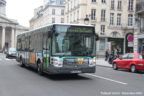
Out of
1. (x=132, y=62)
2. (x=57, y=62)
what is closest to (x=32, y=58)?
(x=57, y=62)

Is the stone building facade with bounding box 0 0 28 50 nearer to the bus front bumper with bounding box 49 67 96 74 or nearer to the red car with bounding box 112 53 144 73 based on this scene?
the red car with bounding box 112 53 144 73

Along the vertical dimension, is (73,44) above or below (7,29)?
below

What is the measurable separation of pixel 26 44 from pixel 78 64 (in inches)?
294

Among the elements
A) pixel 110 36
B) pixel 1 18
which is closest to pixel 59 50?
pixel 110 36

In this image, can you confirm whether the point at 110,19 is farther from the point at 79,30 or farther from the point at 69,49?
the point at 69,49

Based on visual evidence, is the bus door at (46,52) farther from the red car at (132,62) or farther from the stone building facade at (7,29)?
the stone building facade at (7,29)

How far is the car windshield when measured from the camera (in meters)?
11.4

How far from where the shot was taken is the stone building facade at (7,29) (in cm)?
10588

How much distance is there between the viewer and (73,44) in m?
11.6

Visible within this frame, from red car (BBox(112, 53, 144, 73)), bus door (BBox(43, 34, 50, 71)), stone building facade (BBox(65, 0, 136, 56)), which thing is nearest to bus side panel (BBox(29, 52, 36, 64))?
bus door (BBox(43, 34, 50, 71))

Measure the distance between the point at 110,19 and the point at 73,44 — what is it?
126ft

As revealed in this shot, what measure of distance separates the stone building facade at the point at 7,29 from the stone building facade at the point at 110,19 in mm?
63649

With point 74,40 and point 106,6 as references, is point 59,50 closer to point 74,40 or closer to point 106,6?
point 74,40

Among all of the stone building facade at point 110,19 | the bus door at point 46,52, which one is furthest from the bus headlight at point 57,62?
the stone building facade at point 110,19
